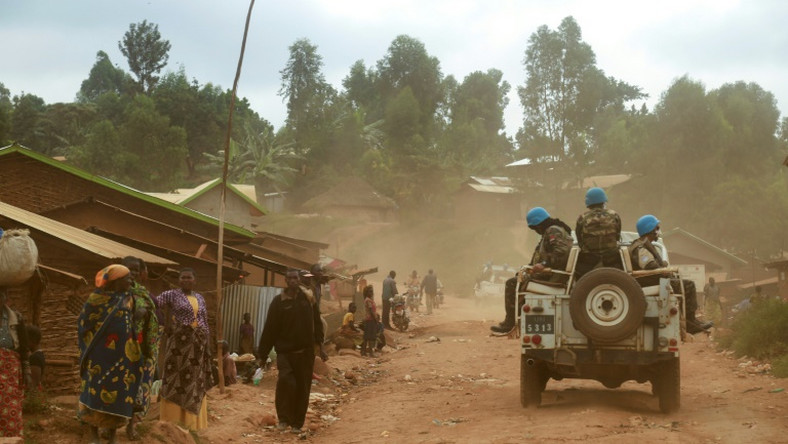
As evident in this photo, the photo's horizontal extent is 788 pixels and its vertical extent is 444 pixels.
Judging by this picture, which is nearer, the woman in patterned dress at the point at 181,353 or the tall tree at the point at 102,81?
the woman in patterned dress at the point at 181,353

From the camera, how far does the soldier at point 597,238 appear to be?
1033 cm

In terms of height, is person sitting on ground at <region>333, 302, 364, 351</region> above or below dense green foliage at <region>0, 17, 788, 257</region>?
below

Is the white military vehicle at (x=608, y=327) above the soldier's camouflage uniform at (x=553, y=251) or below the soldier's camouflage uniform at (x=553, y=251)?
below

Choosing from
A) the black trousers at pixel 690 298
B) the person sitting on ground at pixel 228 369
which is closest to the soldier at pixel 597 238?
the black trousers at pixel 690 298

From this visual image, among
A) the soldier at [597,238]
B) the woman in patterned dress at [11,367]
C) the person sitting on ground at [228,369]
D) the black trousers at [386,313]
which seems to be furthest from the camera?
the black trousers at [386,313]

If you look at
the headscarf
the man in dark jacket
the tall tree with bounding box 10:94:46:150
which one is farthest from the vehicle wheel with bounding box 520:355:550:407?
the tall tree with bounding box 10:94:46:150

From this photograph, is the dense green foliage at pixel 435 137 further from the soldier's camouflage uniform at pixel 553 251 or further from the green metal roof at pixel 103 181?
the soldier's camouflage uniform at pixel 553 251

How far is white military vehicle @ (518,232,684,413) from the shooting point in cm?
970

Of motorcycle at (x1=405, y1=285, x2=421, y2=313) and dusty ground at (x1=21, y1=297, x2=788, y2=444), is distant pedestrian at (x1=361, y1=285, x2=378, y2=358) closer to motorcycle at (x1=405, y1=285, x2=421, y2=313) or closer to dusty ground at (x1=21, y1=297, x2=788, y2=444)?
dusty ground at (x1=21, y1=297, x2=788, y2=444)

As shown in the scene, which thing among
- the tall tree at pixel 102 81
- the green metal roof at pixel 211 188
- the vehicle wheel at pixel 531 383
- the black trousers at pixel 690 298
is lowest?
the vehicle wheel at pixel 531 383

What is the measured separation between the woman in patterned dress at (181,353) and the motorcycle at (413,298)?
2690cm

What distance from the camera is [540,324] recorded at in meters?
10.2

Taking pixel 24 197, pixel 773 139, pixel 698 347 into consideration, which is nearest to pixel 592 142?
pixel 773 139

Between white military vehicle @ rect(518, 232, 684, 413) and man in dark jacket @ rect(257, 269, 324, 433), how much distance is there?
8.01 feet
